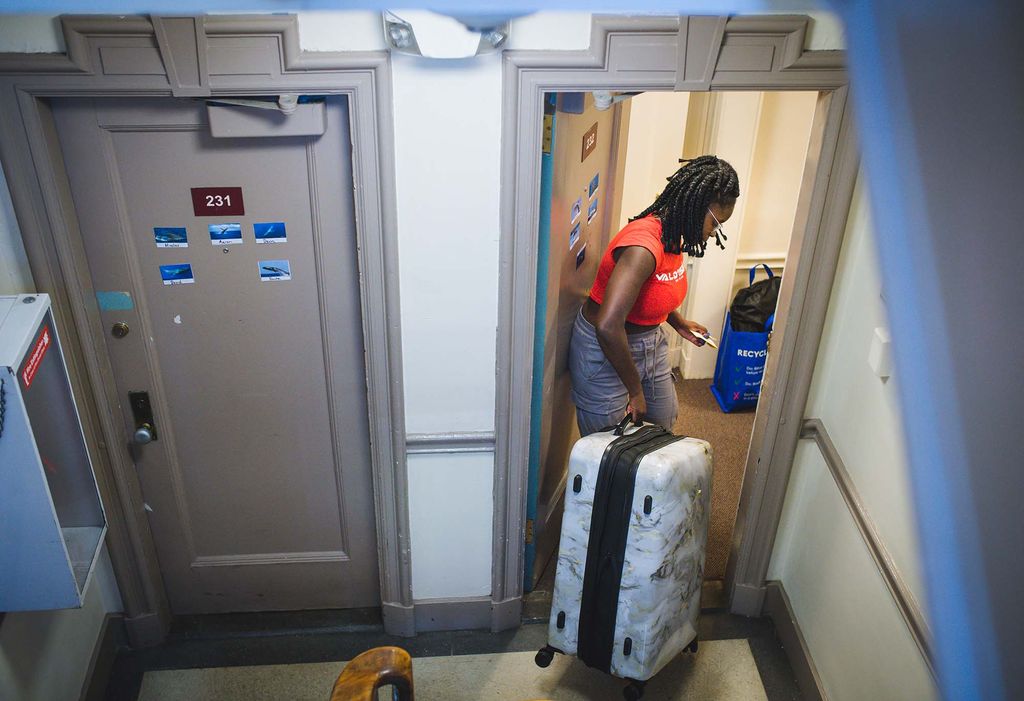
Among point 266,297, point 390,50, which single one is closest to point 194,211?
point 266,297

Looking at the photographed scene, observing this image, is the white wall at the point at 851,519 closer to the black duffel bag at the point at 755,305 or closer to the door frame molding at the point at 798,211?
the door frame molding at the point at 798,211

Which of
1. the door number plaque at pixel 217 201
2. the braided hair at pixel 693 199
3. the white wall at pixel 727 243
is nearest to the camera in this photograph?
the door number plaque at pixel 217 201

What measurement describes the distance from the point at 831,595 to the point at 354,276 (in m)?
1.87

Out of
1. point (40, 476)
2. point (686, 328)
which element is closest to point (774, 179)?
point (686, 328)

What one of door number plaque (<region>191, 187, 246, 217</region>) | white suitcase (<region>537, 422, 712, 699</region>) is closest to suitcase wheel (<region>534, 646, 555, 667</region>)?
white suitcase (<region>537, 422, 712, 699</region>)

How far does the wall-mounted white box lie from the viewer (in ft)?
6.07

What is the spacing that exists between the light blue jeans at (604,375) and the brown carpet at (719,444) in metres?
0.67

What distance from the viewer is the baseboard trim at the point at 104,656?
2668 millimetres

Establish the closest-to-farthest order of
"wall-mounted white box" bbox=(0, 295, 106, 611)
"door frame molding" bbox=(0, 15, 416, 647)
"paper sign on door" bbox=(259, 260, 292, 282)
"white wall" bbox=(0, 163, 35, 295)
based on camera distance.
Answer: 1. "wall-mounted white box" bbox=(0, 295, 106, 611)
2. "door frame molding" bbox=(0, 15, 416, 647)
3. "white wall" bbox=(0, 163, 35, 295)
4. "paper sign on door" bbox=(259, 260, 292, 282)

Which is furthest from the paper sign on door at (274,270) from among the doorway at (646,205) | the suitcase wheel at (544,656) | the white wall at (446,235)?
the suitcase wheel at (544,656)

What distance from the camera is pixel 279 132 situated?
218cm

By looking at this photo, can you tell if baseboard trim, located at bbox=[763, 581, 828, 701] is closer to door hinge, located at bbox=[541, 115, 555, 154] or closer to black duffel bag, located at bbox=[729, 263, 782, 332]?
black duffel bag, located at bbox=[729, 263, 782, 332]

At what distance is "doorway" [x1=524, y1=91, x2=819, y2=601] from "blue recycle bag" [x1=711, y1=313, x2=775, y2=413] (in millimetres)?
86

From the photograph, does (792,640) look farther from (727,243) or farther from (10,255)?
(10,255)
